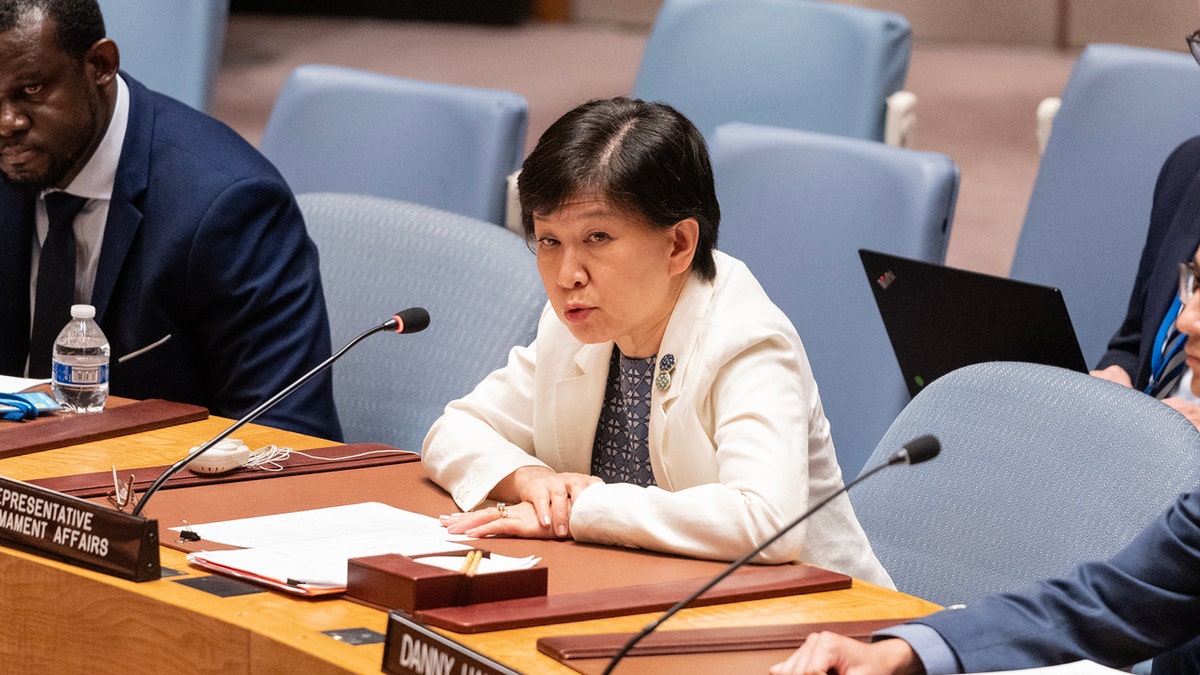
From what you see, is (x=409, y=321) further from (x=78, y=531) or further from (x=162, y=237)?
(x=162, y=237)

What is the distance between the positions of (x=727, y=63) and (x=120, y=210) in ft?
5.03

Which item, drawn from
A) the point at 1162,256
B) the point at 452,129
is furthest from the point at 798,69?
the point at 1162,256

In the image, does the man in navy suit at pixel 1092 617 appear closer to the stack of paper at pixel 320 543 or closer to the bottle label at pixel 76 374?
the stack of paper at pixel 320 543

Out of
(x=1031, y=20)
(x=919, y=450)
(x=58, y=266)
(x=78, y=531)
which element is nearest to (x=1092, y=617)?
(x=919, y=450)

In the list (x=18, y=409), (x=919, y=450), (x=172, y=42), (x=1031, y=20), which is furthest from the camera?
(x=1031, y=20)

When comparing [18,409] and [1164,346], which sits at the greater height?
[1164,346]

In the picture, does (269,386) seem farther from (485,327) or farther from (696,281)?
(696,281)

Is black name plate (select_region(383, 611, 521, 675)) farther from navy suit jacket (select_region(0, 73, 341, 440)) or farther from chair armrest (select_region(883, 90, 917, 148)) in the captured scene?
chair armrest (select_region(883, 90, 917, 148))

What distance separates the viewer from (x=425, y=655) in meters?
1.31

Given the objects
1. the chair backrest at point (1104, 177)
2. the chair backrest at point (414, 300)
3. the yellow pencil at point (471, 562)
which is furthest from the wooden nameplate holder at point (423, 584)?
the chair backrest at point (1104, 177)

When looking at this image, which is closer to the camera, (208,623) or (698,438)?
(208,623)

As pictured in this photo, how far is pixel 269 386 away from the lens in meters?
2.49

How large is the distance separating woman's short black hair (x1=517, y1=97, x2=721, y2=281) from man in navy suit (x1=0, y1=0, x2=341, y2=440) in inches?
28.7

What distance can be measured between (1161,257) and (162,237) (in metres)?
1.62
